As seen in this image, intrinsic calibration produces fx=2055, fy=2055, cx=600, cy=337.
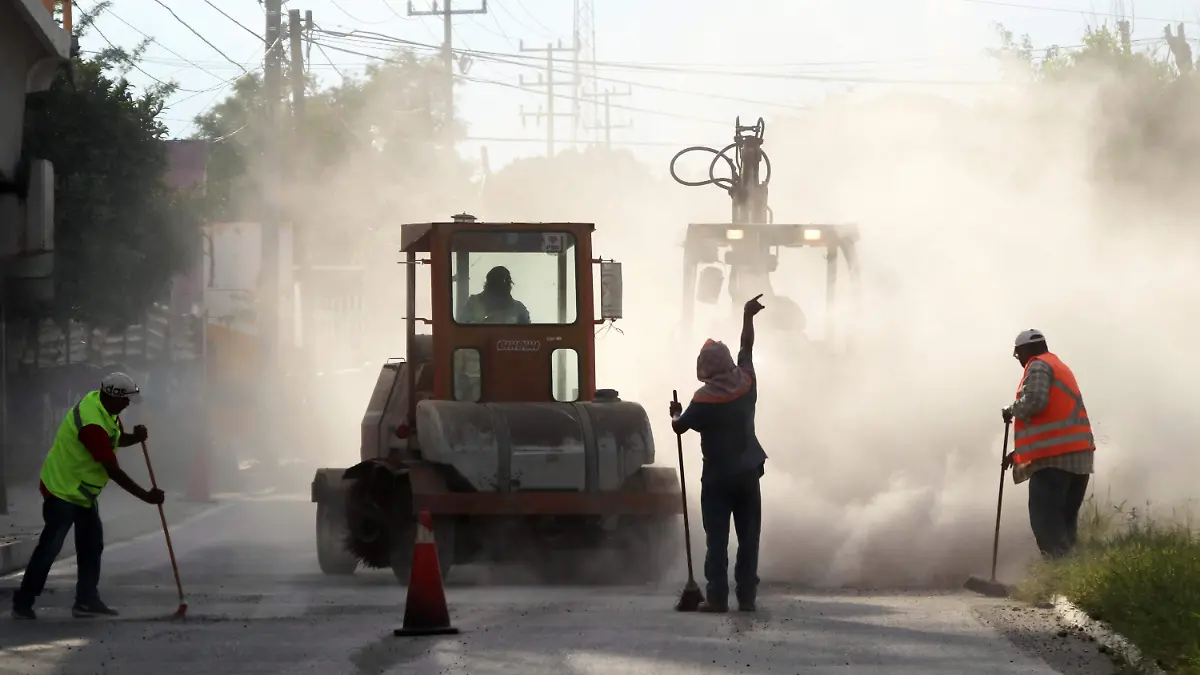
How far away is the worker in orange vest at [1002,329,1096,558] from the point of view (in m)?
13.9

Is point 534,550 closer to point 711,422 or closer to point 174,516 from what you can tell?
point 711,422

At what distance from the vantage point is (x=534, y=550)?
1455cm

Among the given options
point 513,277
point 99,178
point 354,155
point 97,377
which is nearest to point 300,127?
point 97,377

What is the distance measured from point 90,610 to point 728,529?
4042 millimetres

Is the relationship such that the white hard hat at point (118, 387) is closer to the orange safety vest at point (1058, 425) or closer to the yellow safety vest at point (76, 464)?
the yellow safety vest at point (76, 464)

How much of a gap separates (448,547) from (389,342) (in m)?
33.4

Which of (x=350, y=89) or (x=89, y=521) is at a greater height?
(x=350, y=89)

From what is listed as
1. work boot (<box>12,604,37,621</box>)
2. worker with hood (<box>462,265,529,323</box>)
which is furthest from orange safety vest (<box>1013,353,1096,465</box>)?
work boot (<box>12,604,37,621</box>)

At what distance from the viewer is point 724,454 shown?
41.9 feet

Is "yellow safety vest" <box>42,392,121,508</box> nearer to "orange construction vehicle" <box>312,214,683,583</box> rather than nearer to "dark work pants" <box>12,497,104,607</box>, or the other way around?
"dark work pants" <box>12,497,104,607</box>

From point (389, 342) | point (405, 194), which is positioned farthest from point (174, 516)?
point (405, 194)

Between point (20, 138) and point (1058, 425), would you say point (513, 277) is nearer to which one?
point (1058, 425)

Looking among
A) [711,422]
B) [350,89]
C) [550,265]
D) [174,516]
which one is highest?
[350,89]

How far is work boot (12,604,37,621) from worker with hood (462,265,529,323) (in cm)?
417
